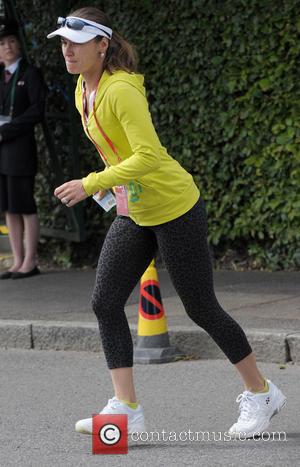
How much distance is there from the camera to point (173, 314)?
7.87 m

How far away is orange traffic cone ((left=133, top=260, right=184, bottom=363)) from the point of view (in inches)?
277

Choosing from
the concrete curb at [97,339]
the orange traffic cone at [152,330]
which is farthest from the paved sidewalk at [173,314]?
the orange traffic cone at [152,330]

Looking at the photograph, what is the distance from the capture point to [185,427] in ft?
17.7

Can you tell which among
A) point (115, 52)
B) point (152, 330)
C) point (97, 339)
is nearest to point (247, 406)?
point (115, 52)

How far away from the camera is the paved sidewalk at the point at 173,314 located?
6.94 m

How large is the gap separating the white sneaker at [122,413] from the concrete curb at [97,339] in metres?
1.84

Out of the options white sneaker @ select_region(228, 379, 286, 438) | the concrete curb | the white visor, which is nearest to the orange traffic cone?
the concrete curb

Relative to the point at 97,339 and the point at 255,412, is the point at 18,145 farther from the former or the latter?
the point at 255,412

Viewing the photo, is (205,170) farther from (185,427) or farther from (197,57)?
(185,427)

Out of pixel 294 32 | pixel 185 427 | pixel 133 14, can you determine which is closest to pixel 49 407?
pixel 185 427

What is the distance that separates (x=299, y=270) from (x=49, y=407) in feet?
12.8

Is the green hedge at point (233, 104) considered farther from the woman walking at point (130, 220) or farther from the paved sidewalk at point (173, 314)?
the woman walking at point (130, 220)

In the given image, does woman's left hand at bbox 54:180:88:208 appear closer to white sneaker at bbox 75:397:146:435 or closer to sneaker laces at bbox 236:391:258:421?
white sneaker at bbox 75:397:146:435

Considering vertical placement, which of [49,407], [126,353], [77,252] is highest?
[126,353]
